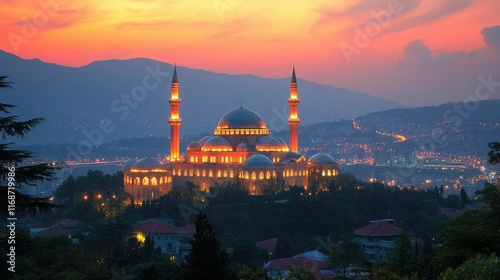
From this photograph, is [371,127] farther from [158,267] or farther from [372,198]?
[158,267]

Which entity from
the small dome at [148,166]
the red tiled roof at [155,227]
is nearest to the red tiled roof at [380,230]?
the red tiled roof at [155,227]

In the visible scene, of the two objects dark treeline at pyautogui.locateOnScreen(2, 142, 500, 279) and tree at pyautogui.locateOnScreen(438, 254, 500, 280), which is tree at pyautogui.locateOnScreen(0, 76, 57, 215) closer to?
tree at pyautogui.locateOnScreen(438, 254, 500, 280)

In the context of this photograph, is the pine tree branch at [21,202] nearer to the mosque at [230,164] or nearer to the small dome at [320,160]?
the mosque at [230,164]

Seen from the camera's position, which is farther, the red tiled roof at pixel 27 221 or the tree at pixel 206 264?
the red tiled roof at pixel 27 221

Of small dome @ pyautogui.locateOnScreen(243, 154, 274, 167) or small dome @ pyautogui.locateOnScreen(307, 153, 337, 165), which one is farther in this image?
small dome @ pyautogui.locateOnScreen(307, 153, 337, 165)

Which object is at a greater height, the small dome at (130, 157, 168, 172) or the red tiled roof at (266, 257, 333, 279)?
the small dome at (130, 157, 168, 172)

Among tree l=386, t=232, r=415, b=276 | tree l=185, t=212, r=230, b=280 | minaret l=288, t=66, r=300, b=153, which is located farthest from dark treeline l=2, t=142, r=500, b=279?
tree l=185, t=212, r=230, b=280

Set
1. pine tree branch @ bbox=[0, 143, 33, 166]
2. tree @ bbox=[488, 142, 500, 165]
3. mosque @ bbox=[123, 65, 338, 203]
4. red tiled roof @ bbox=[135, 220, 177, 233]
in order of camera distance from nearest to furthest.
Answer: pine tree branch @ bbox=[0, 143, 33, 166] < tree @ bbox=[488, 142, 500, 165] < red tiled roof @ bbox=[135, 220, 177, 233] < mosque @ bbox=[123, 65, 338, 203]
